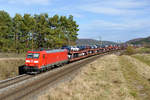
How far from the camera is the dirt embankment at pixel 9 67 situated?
95.7 ft

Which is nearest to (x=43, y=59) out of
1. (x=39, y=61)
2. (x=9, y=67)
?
(x=39, y=61)

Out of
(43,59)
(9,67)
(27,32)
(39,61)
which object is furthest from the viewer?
(27,32)

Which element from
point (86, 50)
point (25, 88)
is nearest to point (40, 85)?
point (25, 88)

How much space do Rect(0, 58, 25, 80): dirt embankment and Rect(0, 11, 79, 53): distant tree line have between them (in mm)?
14339

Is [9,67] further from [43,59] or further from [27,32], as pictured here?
[27,32]

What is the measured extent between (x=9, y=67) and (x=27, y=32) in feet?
68.6

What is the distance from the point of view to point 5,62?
105ft

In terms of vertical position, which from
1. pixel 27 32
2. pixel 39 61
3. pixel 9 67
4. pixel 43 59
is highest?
pixel 27 32

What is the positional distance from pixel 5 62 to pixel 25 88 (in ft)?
49.4

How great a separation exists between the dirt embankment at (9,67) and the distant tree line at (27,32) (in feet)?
47.0

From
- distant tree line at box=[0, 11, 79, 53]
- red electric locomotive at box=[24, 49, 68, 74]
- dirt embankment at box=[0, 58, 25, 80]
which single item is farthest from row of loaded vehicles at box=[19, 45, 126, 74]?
distant tree line at box=[0, 11, 79, 53]

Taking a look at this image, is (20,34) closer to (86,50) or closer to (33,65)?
(86,50)

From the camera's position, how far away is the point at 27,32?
50.4 m

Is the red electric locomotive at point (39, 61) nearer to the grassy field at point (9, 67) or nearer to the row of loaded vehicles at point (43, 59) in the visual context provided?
the row of loaded vehicles at point (43, 59)
